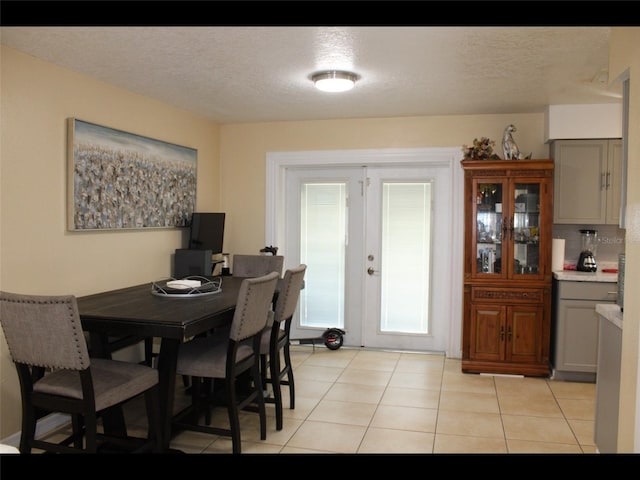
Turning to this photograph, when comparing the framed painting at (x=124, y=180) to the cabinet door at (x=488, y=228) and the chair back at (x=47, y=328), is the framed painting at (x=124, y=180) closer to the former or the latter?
the chair back at (x=47, y=328)

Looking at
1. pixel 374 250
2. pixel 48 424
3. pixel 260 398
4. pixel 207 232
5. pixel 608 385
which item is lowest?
pixel 48 424

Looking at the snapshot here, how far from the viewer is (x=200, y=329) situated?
269 centimetres

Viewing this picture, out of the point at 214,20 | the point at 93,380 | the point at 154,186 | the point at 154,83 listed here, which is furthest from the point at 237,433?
the point at 214,20

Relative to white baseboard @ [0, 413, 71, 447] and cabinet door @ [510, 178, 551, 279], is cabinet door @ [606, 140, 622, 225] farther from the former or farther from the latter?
white baseboard @ [0, 413, 71, 447]

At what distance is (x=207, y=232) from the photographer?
4781 millimetres

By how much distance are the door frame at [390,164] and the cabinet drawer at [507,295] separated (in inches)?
15.4

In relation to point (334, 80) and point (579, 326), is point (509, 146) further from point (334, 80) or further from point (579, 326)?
point (334, 80)

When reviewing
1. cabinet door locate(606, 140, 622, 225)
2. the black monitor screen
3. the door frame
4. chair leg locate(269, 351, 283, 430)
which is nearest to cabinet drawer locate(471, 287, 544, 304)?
the door frame

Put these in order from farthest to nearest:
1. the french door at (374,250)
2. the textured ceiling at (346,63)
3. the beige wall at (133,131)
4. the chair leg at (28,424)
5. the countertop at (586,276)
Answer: the french door at (374,250) < the countertop at (586,276) < the beige wall at (133,131) < the textured ceiling at (346,63) < the chair leg at (28,424)

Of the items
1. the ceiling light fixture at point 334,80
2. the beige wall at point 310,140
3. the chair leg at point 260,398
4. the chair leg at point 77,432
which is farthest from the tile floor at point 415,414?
the ceiling light fixture at point 334,80

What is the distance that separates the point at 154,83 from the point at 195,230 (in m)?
1.41

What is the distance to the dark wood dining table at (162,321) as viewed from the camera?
8.46ft

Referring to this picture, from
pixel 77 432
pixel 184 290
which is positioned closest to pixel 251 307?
pixel 184 290

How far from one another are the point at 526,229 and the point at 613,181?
2.74 feet
